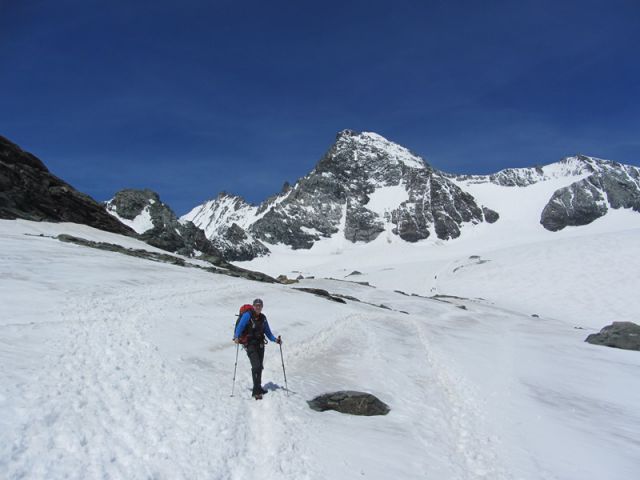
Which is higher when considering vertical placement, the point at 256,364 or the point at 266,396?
the point at 256,364

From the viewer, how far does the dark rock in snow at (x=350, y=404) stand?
11562 mm

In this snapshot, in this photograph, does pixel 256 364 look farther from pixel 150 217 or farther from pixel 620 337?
pixel 150 217

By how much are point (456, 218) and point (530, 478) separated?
604 ft

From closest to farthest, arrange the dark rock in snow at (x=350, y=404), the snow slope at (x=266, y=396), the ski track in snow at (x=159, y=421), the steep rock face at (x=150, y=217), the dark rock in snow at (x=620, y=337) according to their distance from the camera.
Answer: the ski track in snow at (x=159, y=421), the snow slope at (x=266, y=396), the dark rock in snow at (x=350, y=404), the dark rock in snow at (x=620, y=337), the steep rock face at (x=150, y=217)

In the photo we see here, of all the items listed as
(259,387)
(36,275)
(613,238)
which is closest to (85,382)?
(259,387)

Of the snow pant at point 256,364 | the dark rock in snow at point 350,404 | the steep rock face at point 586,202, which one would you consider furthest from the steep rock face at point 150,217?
the steep rock face at point 586,202

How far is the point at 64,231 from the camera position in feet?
141

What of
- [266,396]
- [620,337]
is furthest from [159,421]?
[620,337]

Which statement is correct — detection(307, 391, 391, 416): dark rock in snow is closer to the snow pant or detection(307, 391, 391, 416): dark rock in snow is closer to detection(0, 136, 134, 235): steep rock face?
the snow pant

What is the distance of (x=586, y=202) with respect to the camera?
571ft

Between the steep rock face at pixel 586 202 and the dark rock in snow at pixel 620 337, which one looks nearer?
the dark rock in snow at pixel 620 337

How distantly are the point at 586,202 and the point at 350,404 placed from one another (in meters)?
191

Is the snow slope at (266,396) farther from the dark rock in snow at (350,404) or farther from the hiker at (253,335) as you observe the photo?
the hiker at (253,335)

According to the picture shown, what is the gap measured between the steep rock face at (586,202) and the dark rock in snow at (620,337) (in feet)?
506
